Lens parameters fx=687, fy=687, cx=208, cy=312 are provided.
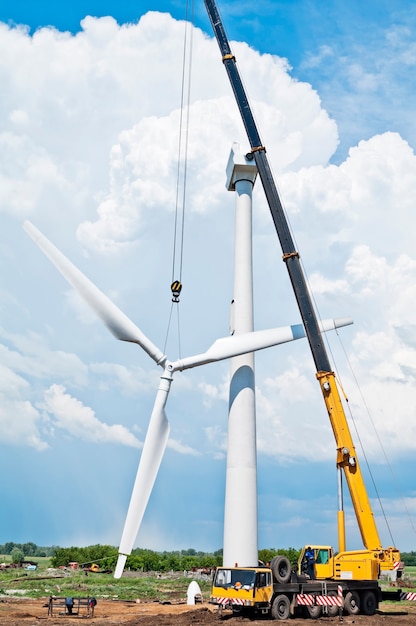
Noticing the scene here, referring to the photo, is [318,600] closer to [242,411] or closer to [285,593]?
[285,593]

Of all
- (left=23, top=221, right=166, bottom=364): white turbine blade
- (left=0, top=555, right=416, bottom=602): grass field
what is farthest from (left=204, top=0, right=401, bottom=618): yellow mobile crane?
(left=0, top=555, right=416, bottom=602): grass field

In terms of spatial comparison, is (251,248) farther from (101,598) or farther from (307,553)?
(101,598)

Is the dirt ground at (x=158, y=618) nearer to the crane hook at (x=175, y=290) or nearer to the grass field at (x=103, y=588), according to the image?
the grass field at (x=103, y=588)

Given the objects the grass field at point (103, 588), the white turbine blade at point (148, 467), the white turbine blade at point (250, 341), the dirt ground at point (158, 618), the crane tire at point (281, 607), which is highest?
the white turbine blade at point (250, 341)

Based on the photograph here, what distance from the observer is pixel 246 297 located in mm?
Result: 36281

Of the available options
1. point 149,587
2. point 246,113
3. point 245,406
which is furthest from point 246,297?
point 149,587

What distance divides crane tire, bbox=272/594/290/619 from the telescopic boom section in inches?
169

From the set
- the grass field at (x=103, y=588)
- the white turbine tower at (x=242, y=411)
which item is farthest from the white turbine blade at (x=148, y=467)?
the grass field at (x=103, y=588)

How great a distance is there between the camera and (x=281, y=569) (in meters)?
28.5

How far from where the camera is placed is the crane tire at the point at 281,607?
1081 inches

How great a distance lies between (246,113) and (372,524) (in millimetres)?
22226

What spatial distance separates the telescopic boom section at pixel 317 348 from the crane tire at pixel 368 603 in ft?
6.63

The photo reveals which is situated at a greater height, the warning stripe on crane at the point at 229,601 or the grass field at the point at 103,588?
the grass field at the point at 103,588

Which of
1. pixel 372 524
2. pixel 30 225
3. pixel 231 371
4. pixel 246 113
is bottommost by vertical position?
pixel 372 524
